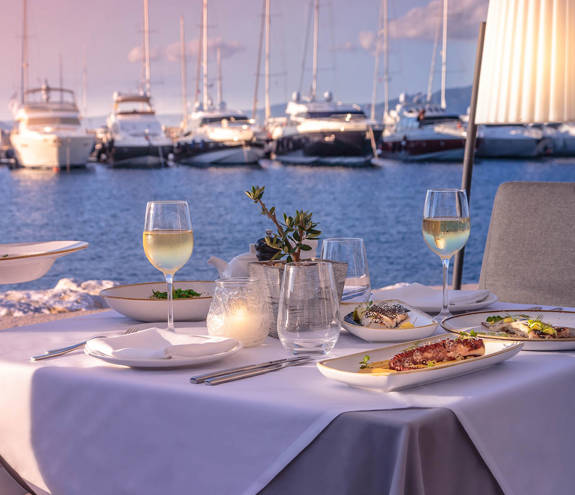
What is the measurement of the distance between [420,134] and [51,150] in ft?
66.2

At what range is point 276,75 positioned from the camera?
124 ft

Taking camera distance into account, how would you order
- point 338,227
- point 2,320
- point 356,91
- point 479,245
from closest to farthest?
point 2,320 < point 479,245 < point 338,227 < point 356,91

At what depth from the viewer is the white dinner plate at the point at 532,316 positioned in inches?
46.4

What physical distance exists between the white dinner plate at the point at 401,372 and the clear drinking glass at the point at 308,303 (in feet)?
0.18

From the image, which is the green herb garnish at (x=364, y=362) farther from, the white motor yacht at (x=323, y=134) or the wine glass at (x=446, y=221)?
the white motor yacht at (x=323, y=134)

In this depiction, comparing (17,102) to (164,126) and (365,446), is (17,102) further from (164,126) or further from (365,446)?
(365,446)

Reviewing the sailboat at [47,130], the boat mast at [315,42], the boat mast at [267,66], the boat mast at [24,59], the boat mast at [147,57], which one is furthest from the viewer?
the sailboat at [47,130]

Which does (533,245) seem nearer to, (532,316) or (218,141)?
(532,316)

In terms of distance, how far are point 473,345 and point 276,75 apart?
1489 inches

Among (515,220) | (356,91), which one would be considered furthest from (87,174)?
(515,220)

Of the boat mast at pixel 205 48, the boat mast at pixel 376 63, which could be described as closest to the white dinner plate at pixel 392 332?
the boat mast at pixel 205 48

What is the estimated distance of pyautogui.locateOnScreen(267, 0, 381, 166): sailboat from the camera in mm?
39494

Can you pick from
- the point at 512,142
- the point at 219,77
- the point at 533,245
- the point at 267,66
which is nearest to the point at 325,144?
the point at 267,66

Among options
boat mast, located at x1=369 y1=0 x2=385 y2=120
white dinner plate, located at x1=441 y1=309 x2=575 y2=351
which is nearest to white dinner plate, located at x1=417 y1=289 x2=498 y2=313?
white dinner plate, located at x1=441 y1=309 x2=575 y2=351
